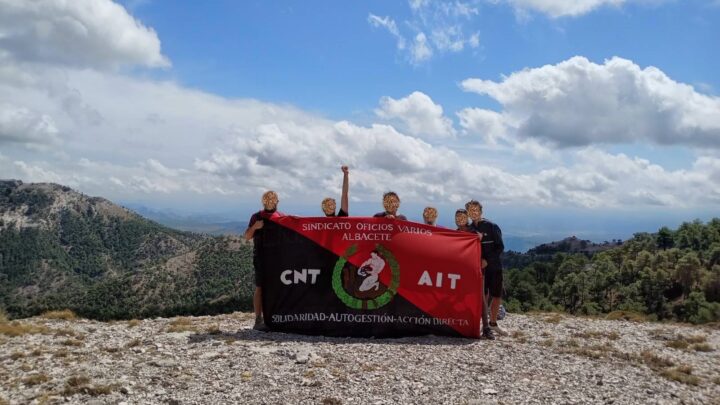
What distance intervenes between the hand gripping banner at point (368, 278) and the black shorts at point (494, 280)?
2.56ft

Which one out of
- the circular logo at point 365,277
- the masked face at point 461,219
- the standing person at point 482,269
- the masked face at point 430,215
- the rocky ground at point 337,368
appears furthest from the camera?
the masked face at point 461,219

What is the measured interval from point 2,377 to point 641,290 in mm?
73734

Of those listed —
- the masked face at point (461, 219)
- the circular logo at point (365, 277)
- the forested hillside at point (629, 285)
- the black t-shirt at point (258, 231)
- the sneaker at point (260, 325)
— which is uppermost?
the masked face at point (461, 219)

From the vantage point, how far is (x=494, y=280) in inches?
546

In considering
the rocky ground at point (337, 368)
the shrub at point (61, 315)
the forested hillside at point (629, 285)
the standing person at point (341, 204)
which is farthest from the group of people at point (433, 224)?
the forested hillside at point (629, 285)

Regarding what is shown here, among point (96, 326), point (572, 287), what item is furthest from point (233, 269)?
point (96, 326)

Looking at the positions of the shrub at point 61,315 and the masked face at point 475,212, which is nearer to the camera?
the masked face at point 475,212

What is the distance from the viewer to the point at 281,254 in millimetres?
13359

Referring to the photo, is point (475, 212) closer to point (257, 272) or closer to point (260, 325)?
point (257, 272)

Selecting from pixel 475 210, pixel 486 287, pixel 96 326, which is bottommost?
pixel 96 326

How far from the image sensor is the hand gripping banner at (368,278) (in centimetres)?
1294

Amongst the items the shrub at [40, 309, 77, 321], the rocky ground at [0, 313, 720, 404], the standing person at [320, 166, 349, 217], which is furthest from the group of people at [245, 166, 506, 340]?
the shrub at [40, 309, 77, 321]

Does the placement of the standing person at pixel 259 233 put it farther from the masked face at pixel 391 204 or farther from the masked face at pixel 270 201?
the masked face at pixel 391 204

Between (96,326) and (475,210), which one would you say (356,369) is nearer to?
(475,210)
